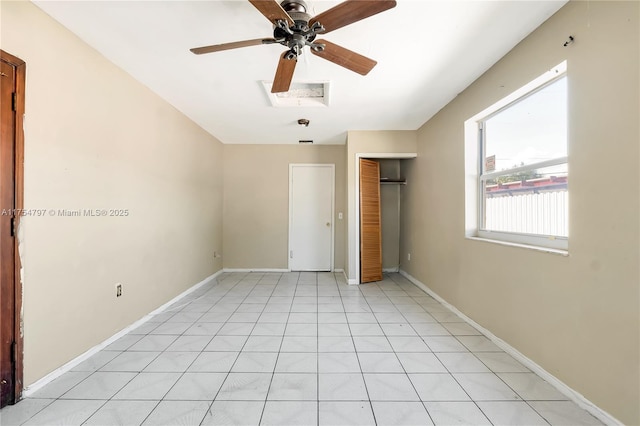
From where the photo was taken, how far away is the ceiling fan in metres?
1.19

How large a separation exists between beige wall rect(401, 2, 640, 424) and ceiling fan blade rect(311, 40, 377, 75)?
1131 mm

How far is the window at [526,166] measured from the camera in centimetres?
159

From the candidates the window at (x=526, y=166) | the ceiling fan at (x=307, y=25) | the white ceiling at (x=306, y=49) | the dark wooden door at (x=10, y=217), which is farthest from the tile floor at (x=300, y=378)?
the white ceiling at (x=306, y=49)

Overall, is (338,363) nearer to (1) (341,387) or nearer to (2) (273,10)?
(1) (341,387)

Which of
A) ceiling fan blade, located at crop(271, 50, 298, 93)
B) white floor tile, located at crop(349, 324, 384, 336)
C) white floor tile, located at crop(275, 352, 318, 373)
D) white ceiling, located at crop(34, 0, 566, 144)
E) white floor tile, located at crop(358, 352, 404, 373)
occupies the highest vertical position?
white ceiling, located at crop(34, 0, 566, 144)

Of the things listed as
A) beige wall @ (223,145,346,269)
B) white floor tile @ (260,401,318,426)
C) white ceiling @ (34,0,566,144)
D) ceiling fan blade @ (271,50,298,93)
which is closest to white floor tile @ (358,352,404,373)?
white floor tile @ (260,401,318,426)

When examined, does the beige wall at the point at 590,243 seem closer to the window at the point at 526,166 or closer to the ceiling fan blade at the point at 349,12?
the window at the point at 526,166

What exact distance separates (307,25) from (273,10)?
21cm

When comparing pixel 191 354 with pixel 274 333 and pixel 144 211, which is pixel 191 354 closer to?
pixel 274 333

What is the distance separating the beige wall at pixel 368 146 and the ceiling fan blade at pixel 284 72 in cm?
188

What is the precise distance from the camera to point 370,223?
3783mm

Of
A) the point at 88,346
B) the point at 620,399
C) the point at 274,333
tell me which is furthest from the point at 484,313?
the point at 88,346

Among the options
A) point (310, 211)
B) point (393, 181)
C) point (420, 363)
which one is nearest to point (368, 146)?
point (393, 181)

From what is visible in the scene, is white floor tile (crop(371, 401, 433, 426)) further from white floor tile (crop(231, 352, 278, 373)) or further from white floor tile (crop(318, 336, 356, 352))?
white floor tile (crop(231, 352, 278, 373))
